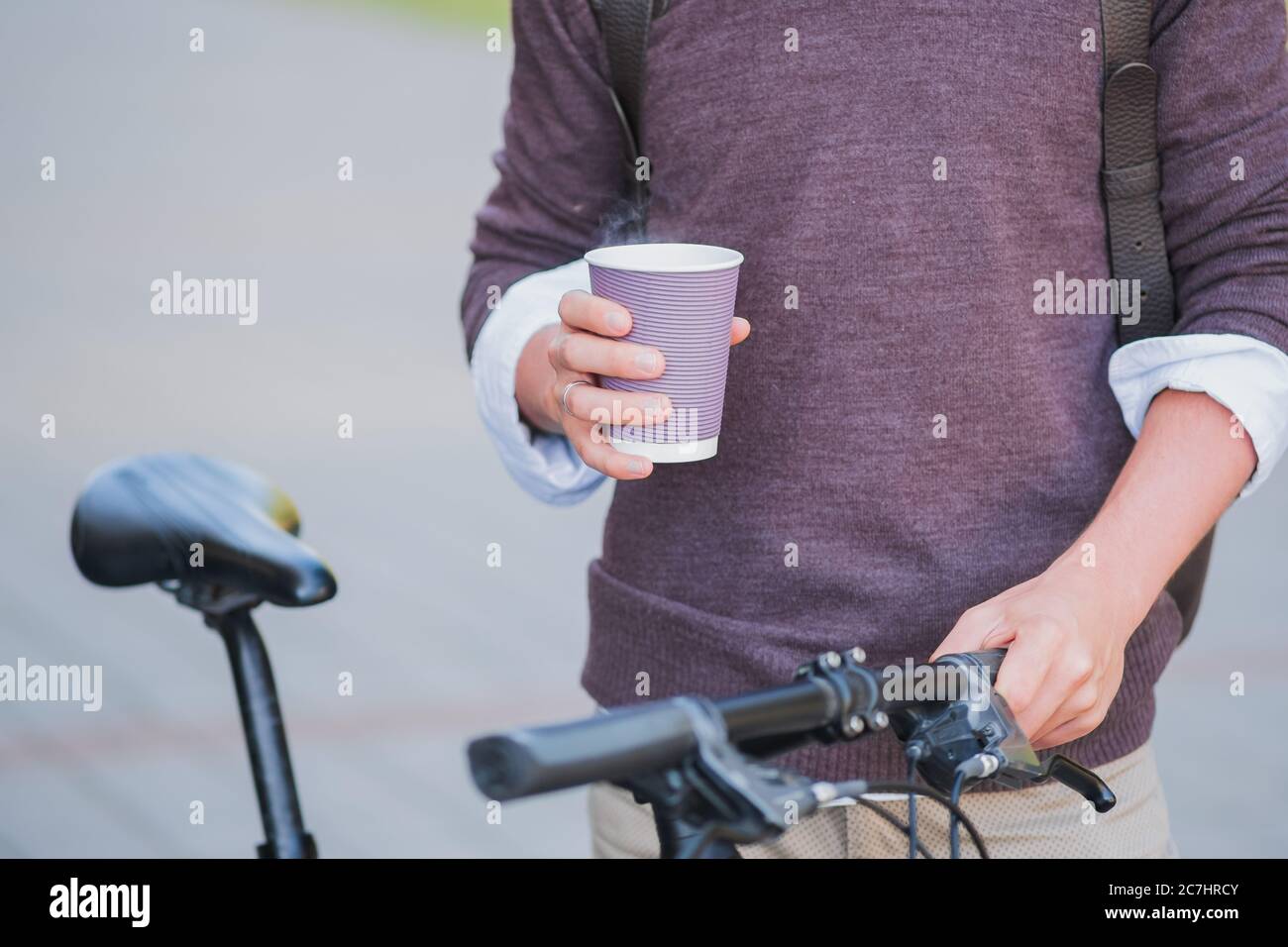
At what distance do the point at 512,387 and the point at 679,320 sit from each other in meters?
0.37

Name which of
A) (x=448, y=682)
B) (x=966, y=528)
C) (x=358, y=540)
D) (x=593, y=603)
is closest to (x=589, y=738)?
(x=966, y=528)

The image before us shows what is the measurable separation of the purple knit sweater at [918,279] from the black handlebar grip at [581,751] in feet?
2.22

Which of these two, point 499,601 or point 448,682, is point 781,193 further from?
point 499,601

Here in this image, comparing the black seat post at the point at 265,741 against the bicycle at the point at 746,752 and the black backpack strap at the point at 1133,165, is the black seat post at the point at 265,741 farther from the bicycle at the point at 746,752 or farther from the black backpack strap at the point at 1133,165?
the black backpack strap at the point at 1133,165

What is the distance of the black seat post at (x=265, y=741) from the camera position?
124 centimetres

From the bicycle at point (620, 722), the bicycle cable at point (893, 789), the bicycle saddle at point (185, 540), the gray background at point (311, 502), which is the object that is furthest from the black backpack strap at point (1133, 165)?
the gray background at point (311, 502)

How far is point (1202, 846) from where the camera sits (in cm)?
369

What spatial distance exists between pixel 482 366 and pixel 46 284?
23.6ft

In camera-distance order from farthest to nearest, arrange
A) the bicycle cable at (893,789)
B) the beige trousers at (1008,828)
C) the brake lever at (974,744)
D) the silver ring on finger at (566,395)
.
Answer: the beige trousers at (1008,828)
the silver ring on finger at (566,395)
the brake lever at (974,744)
the bicycle cable at (893,789)

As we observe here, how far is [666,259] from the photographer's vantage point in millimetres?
1441

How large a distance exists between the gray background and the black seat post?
2.49 meters

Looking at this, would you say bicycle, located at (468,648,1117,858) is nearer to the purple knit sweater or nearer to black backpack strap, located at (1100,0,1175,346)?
the purple knit sweater

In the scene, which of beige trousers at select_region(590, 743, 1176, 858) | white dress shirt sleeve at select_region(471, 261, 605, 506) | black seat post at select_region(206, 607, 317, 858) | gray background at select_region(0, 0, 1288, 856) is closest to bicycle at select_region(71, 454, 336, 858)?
black seat post at select_region(206, 607, 317, 858)

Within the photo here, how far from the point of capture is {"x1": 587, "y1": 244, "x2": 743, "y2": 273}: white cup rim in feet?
4.31
